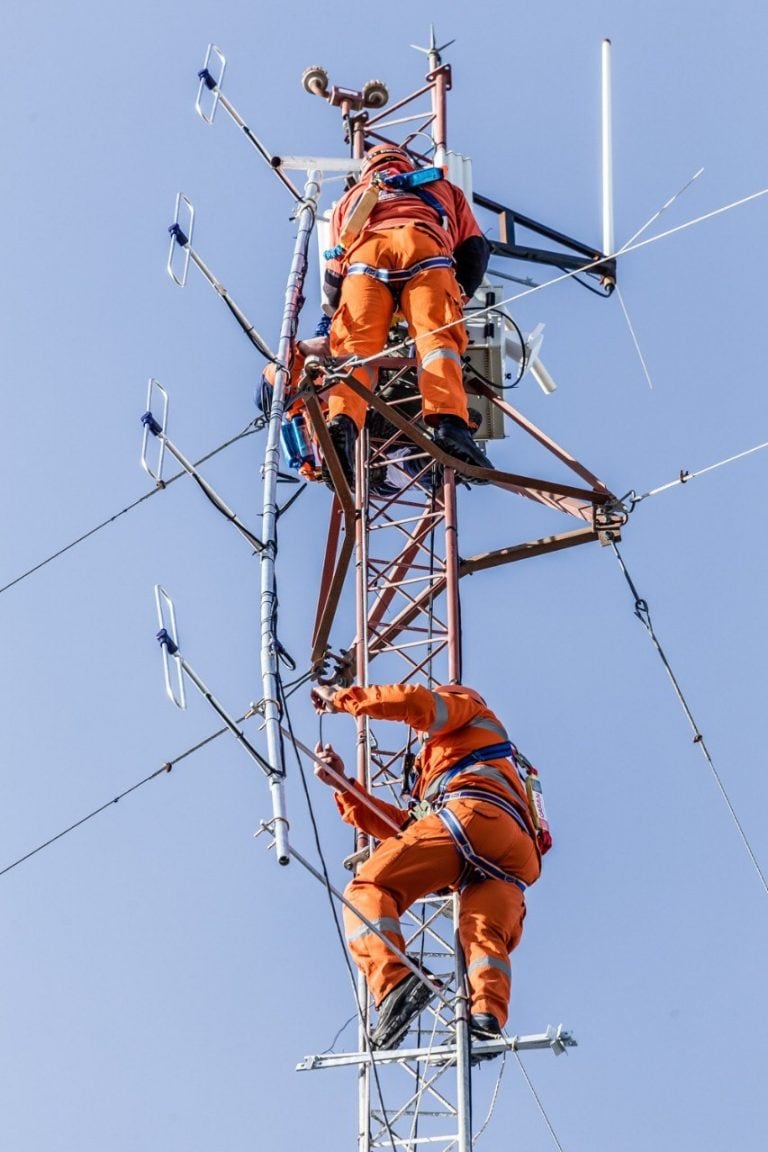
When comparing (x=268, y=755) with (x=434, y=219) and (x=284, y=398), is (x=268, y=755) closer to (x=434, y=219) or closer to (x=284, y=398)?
(x=284, y=398)

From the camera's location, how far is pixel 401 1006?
15.8 m

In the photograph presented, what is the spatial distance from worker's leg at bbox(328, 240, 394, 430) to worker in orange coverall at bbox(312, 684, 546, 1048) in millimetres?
2288

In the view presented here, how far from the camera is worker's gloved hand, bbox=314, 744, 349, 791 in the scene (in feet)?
55.0

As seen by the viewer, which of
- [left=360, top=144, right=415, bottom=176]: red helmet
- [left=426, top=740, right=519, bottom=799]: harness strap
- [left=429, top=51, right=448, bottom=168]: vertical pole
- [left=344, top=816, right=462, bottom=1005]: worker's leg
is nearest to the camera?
[left=344, top=816, right=462, bottom=1005]: worker's leg

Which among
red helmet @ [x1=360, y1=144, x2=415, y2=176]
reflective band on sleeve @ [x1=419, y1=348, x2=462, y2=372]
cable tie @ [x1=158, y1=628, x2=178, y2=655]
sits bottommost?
cable tie @ [x1=158, y1=628, x2=178, y2=655]

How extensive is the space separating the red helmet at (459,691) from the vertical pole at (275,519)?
164cm

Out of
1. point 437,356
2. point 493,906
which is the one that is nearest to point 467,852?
point 493,906

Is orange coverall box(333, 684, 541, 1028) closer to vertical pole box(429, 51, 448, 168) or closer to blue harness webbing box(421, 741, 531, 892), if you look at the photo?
blue harness webbing box(421, 741, 531, 892)

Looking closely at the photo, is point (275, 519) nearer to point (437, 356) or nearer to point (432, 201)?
point (437, 356)

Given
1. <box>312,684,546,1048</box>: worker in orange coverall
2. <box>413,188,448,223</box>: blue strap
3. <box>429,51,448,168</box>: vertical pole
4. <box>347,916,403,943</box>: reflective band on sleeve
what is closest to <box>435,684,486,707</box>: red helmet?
<box>312,684,546,1048</box>: worker in orange coverall

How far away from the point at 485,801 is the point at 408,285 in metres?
4.35

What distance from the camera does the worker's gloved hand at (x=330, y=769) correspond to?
16.8 m

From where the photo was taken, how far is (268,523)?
54.4 feet

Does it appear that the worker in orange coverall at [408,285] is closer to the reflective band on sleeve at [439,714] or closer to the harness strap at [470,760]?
the reflective band on sleeve at [439,714]
